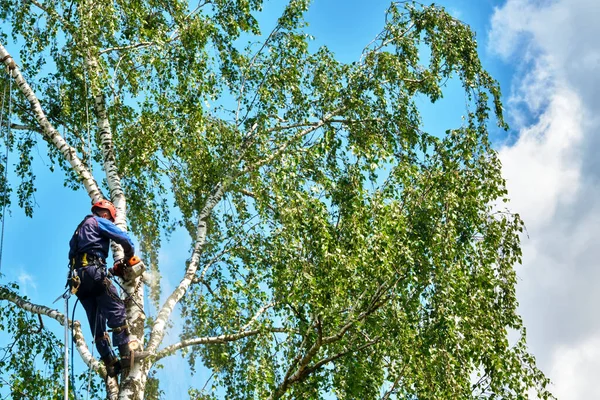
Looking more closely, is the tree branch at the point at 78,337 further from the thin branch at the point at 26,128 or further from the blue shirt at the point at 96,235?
the thin branch at the point at 26,128

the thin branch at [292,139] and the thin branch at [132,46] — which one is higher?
the thin branch at [132,46]

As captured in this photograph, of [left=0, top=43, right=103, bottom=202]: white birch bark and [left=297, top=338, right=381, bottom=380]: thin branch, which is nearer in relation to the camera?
[left=297, top=338, right=381, bottom=380]: thin branch

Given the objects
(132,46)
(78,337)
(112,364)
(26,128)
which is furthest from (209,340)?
(132,46)

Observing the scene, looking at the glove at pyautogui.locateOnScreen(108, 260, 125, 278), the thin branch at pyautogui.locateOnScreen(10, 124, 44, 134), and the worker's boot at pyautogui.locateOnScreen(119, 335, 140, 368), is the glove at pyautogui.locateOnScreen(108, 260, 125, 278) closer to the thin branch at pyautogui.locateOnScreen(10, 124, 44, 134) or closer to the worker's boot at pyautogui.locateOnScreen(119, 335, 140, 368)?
the worker's boot at pyautogui.locateOnScreen(119, 335, 140, 368)

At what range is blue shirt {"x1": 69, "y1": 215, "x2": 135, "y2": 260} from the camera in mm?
9594

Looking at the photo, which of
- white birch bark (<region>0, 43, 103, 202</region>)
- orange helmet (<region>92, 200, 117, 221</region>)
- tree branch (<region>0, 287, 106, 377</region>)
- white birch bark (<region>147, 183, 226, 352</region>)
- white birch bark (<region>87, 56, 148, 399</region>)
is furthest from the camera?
white birch bark (<region>0, 43, 103, 202</region>)

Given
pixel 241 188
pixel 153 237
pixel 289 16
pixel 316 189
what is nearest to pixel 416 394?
pixel 316 189

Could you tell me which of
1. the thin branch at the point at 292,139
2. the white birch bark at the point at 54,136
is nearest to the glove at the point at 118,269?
the white birch bark at the point at 54,136

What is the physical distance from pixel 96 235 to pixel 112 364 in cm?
149

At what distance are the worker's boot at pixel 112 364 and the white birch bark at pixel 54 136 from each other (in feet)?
7.33

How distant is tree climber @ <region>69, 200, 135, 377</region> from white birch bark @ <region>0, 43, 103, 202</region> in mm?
1591

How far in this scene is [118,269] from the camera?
10.3m

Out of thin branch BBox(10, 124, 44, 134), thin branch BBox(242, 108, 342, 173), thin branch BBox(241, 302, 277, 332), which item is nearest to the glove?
thin branch BBox(241, 302, 277, 332)

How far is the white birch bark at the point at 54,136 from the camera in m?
11.5
